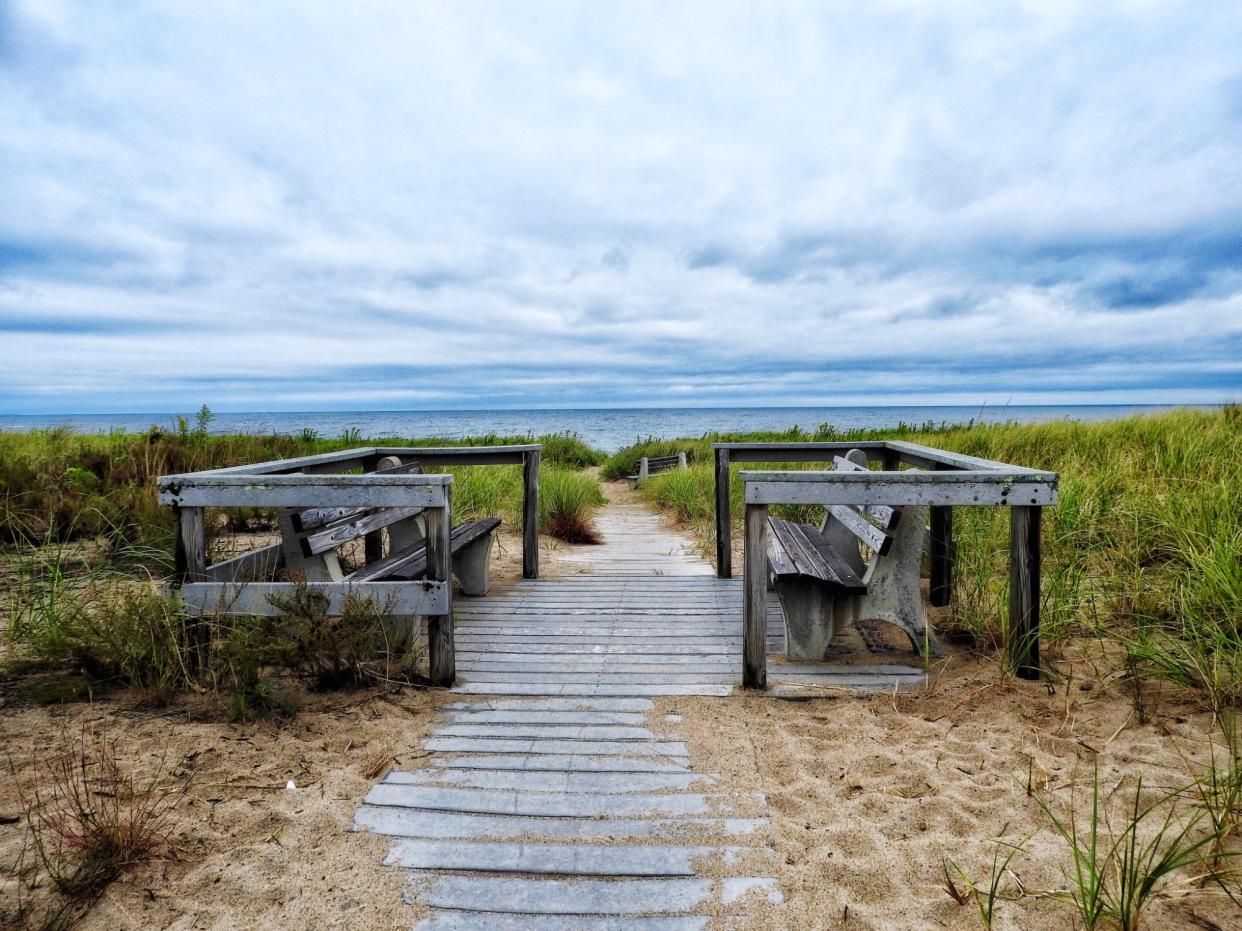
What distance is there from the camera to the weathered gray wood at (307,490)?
3.55 metres

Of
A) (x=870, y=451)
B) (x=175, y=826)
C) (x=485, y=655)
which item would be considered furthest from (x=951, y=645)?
(x=175, y=826)

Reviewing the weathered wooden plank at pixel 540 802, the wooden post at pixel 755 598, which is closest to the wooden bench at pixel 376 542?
the weathered wooden plank at pixel 540 802

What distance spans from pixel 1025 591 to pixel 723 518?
9.72ft

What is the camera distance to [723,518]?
644 cm

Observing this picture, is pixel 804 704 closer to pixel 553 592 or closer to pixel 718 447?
pixel 553 592

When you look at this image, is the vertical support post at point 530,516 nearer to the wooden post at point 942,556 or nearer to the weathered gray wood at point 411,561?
the weathered gray wood at point 411,561

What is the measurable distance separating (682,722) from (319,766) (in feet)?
5.16

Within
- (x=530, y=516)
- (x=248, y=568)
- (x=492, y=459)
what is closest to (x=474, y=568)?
(x=530, y=516)

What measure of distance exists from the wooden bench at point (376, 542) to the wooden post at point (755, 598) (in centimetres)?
177

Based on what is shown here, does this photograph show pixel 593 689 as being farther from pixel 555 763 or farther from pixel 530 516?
pixel 530 516

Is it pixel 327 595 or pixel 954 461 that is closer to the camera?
pixel 327 595

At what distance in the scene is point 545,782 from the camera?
282cm

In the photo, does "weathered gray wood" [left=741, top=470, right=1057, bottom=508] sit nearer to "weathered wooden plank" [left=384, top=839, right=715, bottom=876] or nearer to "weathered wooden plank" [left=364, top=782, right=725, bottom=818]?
"weathered wooden plank" [left=364, top=782, right=725, bottom=818]

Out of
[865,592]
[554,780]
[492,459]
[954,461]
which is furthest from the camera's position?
[492,459]
